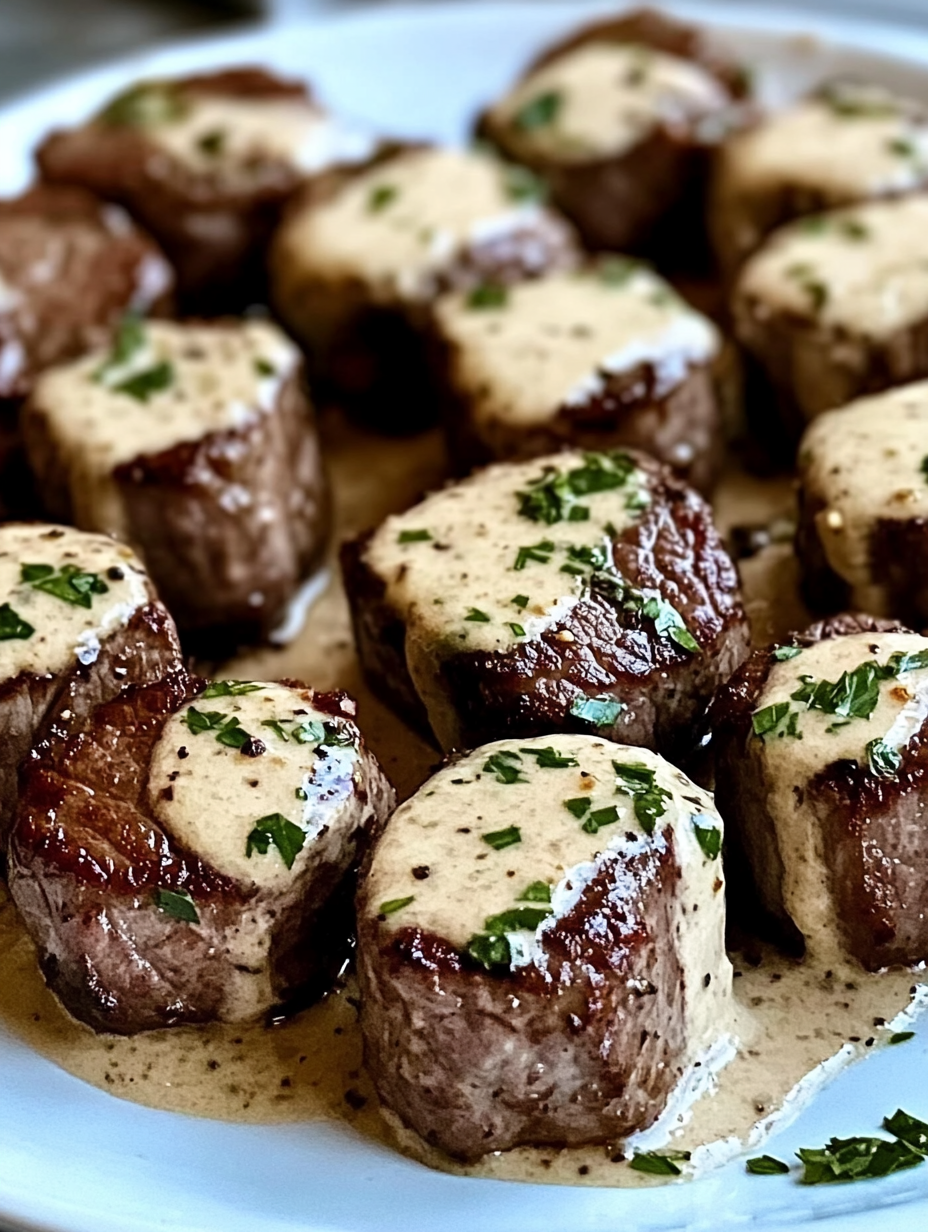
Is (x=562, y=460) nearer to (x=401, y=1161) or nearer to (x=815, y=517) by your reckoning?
(x=815, y=517)

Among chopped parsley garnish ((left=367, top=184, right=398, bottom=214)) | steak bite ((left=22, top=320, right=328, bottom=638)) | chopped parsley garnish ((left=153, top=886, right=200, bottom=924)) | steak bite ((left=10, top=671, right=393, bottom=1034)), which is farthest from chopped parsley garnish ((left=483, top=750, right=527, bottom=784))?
chopped parsley garnish ((left=367, top=184, right=398, bottom=214))

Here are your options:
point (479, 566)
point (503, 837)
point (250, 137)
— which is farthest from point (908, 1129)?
point (250, 137)

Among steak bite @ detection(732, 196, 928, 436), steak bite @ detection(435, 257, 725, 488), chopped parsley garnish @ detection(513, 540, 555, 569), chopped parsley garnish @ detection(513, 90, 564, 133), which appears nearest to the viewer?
chopped parsley garnish @ detection(513, 540, 555, 569)

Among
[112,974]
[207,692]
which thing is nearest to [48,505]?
[207,692]

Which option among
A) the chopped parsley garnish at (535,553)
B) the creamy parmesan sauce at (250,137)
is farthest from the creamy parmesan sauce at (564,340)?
the creamy parmesan sauce at (250,137)

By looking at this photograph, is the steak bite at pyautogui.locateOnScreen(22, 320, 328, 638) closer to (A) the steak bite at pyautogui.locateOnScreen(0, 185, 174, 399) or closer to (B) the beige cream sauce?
(A) the steak bite at pyautogui.locateOnScreen(0, 185, 174, 399)
